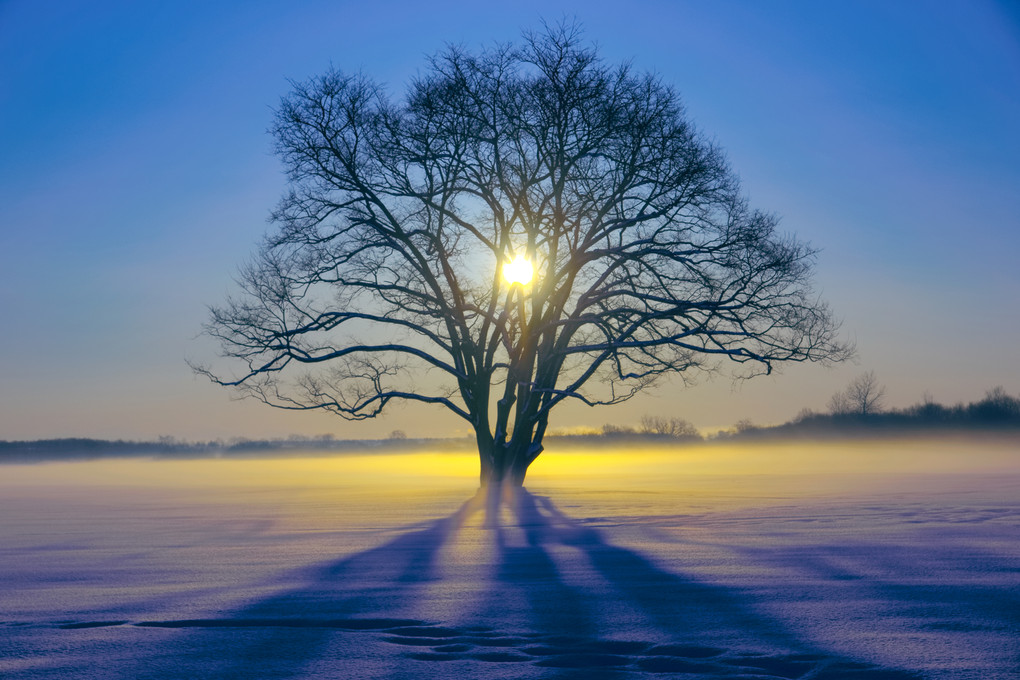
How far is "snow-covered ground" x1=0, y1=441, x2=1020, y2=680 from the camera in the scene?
16.2 ft

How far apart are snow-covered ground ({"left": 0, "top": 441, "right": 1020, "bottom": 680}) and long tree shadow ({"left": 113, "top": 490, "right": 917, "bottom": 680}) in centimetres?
2

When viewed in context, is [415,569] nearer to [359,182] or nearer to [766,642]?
[766,642]

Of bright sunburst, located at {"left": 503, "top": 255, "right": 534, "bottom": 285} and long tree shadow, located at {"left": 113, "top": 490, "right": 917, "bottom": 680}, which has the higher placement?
bright sunburst, located at {"left": 503, "top": 255, "right": 534, "bottom": 285}

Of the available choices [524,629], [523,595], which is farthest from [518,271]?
[524,629]

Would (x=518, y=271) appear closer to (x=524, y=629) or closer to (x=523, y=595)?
(x=523, y=595)

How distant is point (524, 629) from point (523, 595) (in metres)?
1.24

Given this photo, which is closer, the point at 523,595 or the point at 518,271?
the point at 523,595

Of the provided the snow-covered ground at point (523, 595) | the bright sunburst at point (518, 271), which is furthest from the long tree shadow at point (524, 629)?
the bright sunburst at point (518, 271)

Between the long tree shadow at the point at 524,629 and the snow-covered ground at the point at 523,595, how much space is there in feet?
0.08

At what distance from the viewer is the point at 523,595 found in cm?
692

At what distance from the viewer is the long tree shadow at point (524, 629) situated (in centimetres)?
477

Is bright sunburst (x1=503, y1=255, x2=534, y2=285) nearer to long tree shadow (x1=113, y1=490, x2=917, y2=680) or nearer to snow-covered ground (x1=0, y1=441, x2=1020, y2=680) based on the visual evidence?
snow-covered ground (x1=0, y1=441, x2=1020, y2=680)

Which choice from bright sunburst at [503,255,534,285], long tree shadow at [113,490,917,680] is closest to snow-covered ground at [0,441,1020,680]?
long tree shadow at [113,490,917,680]

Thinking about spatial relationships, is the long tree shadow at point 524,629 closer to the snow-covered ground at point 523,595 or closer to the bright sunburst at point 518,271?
the snow-covered ground at point 523,595
